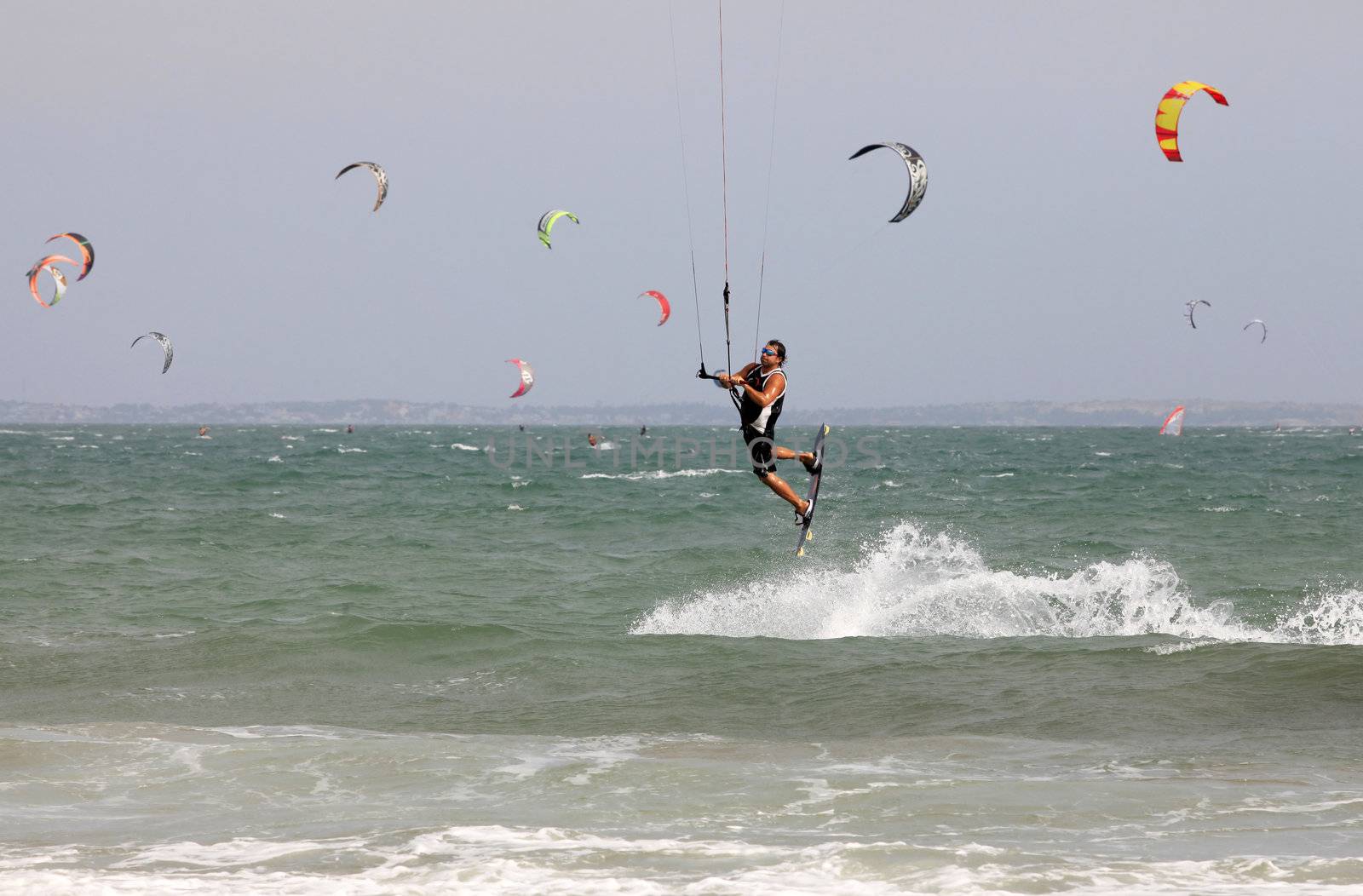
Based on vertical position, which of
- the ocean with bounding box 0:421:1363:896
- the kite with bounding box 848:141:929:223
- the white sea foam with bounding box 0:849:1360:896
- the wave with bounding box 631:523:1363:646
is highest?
the kite with bounding box 848:141:929:223

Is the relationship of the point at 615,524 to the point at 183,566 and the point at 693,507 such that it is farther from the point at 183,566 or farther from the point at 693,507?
the point at 183,566

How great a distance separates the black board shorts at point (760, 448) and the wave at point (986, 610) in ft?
9.80

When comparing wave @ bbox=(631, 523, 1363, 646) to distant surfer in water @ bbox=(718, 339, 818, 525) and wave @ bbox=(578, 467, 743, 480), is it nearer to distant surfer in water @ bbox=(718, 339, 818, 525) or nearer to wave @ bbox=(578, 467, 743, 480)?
distant surfer in water @ bbox=(718, 339, 818, 525)

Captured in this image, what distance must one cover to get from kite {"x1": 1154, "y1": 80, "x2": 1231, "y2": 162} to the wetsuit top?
7.47 m

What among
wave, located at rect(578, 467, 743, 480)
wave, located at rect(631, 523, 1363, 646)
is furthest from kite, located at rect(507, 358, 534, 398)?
wave, located at rect(631, 523, 1363, 646)

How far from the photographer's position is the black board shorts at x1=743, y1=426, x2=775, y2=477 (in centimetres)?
1075

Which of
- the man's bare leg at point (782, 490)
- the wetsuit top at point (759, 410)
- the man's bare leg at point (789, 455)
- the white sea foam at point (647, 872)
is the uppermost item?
the wetsuit top at point (759, 410)

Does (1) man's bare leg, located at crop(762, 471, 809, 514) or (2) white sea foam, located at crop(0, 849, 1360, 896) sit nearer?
(2) white sea foam, located at crop(0, 849, 1360, 896)

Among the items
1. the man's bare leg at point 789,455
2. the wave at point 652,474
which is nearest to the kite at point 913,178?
the man's bare leg at point 789,455

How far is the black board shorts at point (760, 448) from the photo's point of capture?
10750 millimetres

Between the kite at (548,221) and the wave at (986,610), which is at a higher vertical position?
the kite at (548,221)

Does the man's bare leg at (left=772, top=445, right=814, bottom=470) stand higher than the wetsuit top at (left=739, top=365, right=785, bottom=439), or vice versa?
the wetsuit top at (left=739, top=365, right=785, bottom=439)

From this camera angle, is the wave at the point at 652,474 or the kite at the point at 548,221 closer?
the kite at the point at 548,221

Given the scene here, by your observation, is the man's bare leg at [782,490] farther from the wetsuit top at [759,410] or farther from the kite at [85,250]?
the kite at [85,250]
